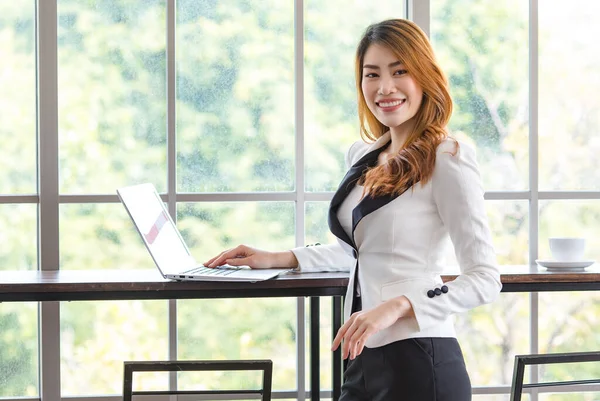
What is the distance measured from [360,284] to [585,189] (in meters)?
1.75

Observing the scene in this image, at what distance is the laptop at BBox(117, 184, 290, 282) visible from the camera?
2307 millimetres

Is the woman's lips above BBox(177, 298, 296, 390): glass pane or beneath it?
above

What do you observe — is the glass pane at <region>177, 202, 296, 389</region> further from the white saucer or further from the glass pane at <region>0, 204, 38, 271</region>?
the white saucer


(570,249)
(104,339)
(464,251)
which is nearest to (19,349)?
(104,339)

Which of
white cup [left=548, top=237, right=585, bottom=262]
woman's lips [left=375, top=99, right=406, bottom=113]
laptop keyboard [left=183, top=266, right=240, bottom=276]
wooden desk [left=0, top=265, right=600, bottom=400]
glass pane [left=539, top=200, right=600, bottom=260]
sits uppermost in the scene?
woman's lips [left=375, top=99, right=406, bottom=113]

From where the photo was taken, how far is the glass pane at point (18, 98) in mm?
2902

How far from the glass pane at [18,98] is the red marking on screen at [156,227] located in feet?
2.28

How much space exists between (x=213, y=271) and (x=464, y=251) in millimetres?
982

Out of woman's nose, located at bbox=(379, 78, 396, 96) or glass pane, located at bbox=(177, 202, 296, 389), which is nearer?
woman's nose, located at bbox=(379, 78, 396, 96)

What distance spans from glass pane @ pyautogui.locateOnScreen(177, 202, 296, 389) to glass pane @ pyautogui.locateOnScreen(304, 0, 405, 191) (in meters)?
0.23

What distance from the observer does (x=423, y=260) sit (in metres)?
1.73

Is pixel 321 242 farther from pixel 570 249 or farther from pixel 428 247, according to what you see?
pixel 428 247

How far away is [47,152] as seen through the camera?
293 cm

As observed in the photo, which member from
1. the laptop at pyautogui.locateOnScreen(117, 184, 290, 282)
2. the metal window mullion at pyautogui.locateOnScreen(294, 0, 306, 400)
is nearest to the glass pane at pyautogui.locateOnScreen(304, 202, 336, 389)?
the metal window mullion at pyautogui.locateOnScreen(294, 0, 306, 400)
